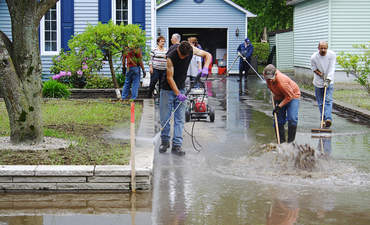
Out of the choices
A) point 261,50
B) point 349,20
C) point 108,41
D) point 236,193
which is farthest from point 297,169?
point 261,50

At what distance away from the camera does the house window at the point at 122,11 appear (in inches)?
850

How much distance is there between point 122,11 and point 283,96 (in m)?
12.7

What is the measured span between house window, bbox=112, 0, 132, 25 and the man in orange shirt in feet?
40.2

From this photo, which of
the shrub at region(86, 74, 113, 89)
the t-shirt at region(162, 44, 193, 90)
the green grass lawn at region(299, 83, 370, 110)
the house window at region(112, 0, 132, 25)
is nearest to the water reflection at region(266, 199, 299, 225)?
the t-shirt at region(162, 44, 193, 90)

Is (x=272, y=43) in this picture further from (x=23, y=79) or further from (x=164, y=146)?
(x=23, y=79)

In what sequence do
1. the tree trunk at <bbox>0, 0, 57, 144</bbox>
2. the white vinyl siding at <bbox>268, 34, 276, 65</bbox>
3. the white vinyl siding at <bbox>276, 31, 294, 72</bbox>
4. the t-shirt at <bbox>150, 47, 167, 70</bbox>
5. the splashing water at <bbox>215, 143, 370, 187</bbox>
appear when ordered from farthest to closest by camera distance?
the white vinyl siding at <bbox>268, 34, 276, 65</bbox>, the white vinyl siding at <bbox>276, 31, 294, 72</bbox>, the t-shirt at <bbox>150, 47, 167, 70</bbox>, the tree trunk at <bbox>0, 0, 57, 144</bbox>, the splashing water at <bbox>215, 143, 370, 187</bbox>

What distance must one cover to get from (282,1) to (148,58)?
25531mm

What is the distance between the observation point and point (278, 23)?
4453cm

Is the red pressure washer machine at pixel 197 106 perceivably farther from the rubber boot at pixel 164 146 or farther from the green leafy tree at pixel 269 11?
the green leafy tree at pixel 269 11

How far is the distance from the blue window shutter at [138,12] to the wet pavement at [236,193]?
10809 mm

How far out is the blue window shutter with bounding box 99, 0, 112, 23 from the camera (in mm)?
21469

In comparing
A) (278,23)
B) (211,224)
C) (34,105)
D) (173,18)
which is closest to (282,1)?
(278,23)

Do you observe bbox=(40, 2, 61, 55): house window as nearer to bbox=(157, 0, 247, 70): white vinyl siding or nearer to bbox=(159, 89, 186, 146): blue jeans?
bbox=(159, 89, 186, 146): blue jeans

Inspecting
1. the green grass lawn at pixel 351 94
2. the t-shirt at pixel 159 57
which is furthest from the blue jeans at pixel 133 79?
the green grass lawn at pixel 351 94
